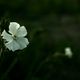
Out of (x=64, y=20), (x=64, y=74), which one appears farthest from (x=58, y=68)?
(x=64, y=20)

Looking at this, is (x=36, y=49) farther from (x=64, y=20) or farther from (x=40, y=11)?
(x=40, y=11)

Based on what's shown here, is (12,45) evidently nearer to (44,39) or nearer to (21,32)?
(21,32)

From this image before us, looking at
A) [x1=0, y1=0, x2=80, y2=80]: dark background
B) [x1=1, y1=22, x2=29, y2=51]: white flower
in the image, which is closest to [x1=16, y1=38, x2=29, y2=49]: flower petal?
[x1=1, y1=22, x2=29, y2=51]: white flower

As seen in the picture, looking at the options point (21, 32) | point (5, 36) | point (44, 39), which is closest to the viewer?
point (5, 36)

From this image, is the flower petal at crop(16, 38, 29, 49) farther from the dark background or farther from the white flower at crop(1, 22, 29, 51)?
the dark background

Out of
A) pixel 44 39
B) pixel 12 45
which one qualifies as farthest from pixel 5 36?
pixel 44 39

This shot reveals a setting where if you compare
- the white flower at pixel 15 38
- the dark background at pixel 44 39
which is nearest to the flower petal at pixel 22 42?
the white flower at pixel 15 38

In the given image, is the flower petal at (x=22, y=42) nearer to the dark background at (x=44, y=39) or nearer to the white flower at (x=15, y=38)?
the white flower at (x=15, y=38)

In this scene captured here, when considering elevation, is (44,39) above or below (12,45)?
above
